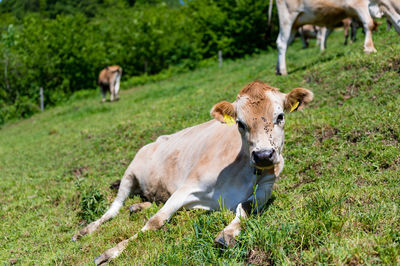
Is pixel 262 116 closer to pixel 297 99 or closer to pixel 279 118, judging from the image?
pixel 279 118

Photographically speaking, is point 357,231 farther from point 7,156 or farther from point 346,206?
point 7,156

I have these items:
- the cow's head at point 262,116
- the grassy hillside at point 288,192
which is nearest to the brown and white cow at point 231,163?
the cow's head at point 262,116

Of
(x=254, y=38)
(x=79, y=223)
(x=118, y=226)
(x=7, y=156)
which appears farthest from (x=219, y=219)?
(x=254, y=38)

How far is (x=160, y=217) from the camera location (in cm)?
415

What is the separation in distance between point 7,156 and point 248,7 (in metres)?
23.2

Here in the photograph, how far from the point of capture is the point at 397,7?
8773mm

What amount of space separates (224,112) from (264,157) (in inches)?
31.6

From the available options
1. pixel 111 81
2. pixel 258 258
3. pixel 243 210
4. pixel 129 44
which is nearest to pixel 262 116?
pixel 243 210

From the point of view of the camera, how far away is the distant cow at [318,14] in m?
9.78

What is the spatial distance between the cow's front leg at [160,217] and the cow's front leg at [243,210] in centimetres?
66

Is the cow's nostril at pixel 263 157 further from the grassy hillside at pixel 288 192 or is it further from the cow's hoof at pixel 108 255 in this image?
the cow's hoof at pixel 108 255

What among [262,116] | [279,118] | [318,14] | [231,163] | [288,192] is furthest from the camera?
[318,14]

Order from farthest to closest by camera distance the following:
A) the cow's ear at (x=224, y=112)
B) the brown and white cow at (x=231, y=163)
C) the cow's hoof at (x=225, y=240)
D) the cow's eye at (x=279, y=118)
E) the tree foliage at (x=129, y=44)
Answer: the tree foliage at (x=129, y=44), the cow's ear at (x=224, y=112), the cow's eye at (x=279, y=118), the brown and white cow at (x=231, y=163), the cow's hoof at (x=225, y=240)

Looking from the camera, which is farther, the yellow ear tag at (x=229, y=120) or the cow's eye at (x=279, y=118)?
the yellow ear tag at (x=229, y=120)
